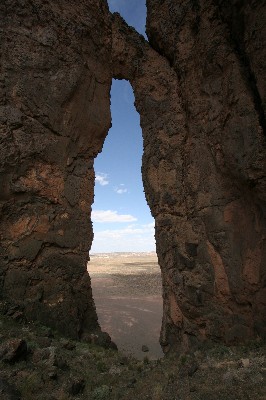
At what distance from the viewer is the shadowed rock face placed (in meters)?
9.34

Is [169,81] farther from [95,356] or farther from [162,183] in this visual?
[95,356]

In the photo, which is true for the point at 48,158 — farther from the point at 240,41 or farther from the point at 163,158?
the point at 240,41

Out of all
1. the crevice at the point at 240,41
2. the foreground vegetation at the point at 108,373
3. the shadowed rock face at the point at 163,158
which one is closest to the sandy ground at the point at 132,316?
the shadowed rock face at the point at 163,158

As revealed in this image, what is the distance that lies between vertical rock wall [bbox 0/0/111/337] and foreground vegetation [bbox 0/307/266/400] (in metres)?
1.77

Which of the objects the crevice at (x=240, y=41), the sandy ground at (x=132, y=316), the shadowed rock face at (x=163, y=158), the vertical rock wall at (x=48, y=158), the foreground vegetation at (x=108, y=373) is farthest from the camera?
the sandy ground at (x=132, y=316)

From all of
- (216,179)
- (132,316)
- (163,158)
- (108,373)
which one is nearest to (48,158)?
(163,158)

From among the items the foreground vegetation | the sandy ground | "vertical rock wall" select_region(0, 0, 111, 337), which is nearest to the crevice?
"vertical rock wall" select_region(0, 0, 111, 337)

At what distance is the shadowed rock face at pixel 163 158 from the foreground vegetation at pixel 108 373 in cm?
184

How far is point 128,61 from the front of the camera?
13.3 meters

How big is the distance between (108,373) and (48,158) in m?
6.86

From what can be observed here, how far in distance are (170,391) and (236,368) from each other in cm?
161

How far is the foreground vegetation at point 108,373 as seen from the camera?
18.4ft

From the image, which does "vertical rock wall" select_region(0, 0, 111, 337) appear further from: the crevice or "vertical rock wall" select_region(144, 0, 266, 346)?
the crevice

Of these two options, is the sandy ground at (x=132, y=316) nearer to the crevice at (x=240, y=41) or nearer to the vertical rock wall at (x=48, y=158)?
the vertical rock wall at (x=48, y=158)
